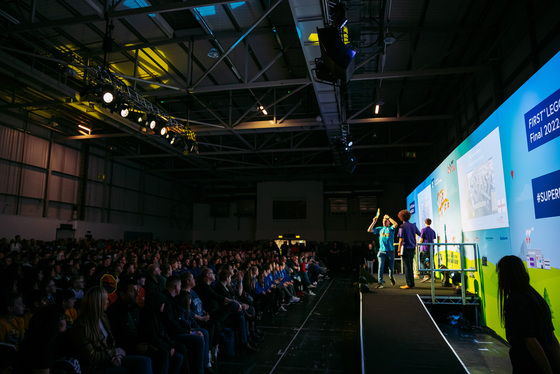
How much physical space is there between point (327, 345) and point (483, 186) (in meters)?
3.77

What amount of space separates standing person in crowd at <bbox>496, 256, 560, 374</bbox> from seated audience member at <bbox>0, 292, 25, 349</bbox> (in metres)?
4.21

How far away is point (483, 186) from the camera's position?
591 cm

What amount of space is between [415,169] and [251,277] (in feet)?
50.1

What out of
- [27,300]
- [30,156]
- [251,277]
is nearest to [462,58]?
[251,277]

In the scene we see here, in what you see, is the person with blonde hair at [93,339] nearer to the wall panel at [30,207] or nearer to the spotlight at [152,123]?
the spotlight at [152,123]

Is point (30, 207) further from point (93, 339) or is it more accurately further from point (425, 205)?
point (425, 205)

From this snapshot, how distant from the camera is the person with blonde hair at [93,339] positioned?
2.80 m

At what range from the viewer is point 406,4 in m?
7.18

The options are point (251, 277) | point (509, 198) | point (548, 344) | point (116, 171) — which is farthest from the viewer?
point (116, 171)

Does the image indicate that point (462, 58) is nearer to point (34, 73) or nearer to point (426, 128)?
point (426, 128)

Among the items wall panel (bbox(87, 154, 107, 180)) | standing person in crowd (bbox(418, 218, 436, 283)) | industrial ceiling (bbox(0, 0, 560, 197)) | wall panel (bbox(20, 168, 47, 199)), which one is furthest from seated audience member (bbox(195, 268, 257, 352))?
wall panel (bbox(87, 154, 107, 180))

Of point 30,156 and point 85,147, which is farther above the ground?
point 85,147

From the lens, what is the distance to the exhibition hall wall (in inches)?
150

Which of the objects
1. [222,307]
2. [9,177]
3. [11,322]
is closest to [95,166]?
[9,177]
